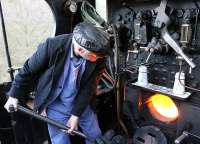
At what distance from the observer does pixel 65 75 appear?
1281 mm

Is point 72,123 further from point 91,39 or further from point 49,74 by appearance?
Answer: point 91,39

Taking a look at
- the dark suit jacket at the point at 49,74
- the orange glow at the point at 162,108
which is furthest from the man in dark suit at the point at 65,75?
the orange glow at the point at 162,108

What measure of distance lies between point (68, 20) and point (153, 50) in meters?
0.77

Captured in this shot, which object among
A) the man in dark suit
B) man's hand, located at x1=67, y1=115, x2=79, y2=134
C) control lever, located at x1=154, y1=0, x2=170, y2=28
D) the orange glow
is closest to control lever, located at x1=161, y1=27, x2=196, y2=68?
control lever, located at x1=154, y1=0, x2=170, y2=28

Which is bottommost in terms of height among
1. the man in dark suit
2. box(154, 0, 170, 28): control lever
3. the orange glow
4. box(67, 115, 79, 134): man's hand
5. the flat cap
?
box(67, 115, 79, 134): man's hand

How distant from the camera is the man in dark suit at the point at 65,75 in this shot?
1.11m

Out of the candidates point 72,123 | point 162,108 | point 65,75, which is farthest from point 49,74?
point 162,108

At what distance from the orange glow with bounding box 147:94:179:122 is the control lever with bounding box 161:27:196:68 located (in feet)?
0.72

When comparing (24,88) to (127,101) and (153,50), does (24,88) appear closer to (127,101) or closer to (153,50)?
(127,101)

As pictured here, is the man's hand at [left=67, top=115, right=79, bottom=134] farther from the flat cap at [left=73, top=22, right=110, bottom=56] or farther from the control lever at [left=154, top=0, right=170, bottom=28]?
the control lever at [left=154, top=0, right=170, bottom=28]

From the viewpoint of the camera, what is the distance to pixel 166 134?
1290mm

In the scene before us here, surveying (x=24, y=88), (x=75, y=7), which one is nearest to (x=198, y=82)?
(x=24, y=88)

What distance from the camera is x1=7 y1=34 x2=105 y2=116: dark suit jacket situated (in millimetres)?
1206

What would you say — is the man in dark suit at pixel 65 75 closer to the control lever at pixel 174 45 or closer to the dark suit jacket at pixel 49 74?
the dark suit jacket at pixel 49 74
